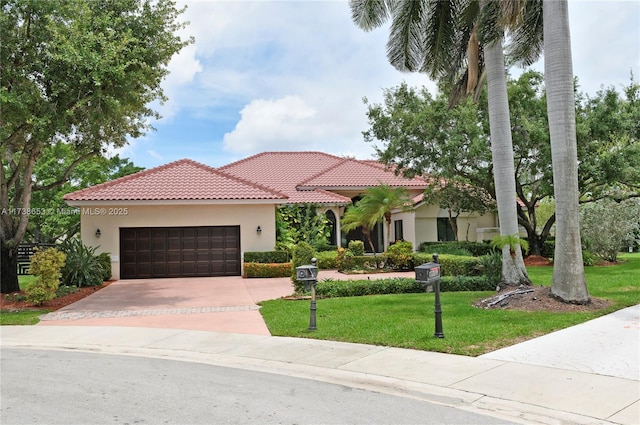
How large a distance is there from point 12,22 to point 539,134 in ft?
56.3

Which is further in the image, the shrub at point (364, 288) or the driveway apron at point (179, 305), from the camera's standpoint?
the shrub at point (364, 288)

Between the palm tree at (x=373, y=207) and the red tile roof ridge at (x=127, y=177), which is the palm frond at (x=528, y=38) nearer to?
the palm tree at (x=373, y=207)

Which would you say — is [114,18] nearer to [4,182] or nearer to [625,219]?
[4,182]

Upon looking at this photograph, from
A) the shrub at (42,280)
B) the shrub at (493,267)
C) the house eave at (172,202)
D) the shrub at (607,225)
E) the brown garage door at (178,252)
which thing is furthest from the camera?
the shrub at (607,225)

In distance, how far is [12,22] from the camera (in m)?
13.9

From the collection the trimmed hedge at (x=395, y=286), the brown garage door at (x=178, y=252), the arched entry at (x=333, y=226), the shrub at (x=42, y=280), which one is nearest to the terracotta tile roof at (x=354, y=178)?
the arched entry at (x=333, y=226)

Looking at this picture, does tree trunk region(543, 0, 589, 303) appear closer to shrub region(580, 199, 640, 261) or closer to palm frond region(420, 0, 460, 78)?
palm frond region(420, 0, 460, 78)

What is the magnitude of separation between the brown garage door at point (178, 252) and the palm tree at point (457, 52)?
10.8 m

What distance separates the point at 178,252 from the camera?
2192cm

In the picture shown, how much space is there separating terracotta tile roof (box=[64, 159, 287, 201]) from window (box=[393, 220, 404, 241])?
9779mm

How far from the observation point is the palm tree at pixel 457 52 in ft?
42.4

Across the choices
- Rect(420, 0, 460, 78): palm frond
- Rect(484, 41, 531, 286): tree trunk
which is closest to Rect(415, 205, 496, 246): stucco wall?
Rect(420, 0, 460, 78): palm frond

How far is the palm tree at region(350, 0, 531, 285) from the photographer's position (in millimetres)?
12922

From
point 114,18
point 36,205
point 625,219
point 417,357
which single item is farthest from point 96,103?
point 625,219
